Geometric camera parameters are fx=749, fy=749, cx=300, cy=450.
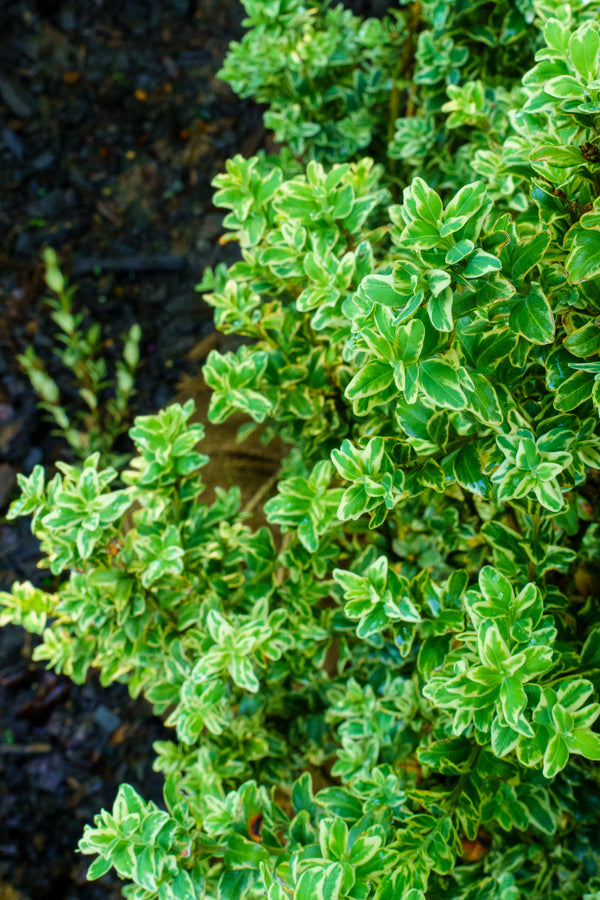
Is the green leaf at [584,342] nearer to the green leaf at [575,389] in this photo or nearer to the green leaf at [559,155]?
the green leaf at [575,389]

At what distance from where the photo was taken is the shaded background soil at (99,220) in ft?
8.96

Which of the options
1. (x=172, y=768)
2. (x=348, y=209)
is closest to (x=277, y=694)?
(x=172, y=768)

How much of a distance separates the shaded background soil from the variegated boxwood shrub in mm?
1153

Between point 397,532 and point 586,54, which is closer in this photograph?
point 586,54

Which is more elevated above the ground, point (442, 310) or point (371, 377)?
point (442, 310)

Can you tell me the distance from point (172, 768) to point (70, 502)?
695 millimetres

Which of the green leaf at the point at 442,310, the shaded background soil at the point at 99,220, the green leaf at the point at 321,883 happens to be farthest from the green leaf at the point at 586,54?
the shaded background soil at the point at 99,220

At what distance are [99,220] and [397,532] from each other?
2522 millimetres

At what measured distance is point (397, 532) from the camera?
1817 millimetres

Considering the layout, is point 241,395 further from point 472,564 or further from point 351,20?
point 351,20

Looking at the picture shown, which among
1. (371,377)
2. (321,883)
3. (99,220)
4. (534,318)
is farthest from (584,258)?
(99,220)

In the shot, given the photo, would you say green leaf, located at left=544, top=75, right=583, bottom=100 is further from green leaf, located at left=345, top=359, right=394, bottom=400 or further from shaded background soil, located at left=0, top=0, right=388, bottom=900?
shaded background soil, located at left=0, top=0, right=388, bottom=900

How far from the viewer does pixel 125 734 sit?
269 cm

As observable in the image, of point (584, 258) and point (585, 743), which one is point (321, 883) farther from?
point (584, 258)
